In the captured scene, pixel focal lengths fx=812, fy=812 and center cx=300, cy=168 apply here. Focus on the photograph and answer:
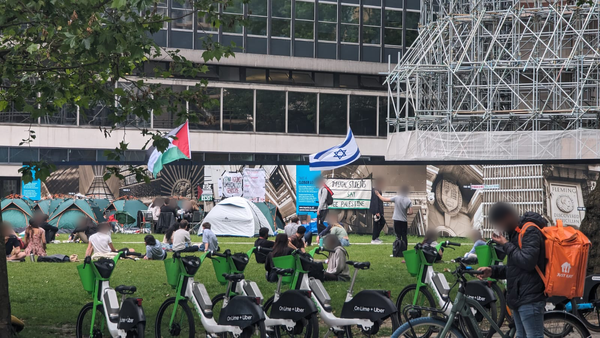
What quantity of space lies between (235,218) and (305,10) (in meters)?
22.2

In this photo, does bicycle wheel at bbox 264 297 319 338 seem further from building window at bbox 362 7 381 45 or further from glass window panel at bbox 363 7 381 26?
glass window panel at bbox 363 7 381 26

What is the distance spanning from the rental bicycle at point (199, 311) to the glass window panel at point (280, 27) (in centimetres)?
3988

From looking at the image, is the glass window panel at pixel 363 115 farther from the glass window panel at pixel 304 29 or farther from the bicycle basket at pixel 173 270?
the bicycle basket at pixel 173 270

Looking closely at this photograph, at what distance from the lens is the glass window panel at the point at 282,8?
1896 inches

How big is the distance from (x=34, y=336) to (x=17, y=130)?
36.9 metres

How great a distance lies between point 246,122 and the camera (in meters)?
48.5

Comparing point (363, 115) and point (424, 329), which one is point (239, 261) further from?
point (363, 115)

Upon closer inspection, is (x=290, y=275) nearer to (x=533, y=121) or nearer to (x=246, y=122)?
(x=533, y=121)

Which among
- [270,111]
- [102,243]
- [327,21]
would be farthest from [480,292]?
[327,21]

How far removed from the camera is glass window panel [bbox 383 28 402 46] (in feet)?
165

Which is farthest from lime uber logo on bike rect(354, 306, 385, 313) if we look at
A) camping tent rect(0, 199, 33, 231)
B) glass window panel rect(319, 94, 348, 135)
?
glass window panel rect(319, 94, 348, 135)

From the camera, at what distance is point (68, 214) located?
31.9m

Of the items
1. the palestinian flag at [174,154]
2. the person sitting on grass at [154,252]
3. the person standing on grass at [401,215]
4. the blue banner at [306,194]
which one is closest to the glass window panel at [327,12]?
the blue banner at [306,194]

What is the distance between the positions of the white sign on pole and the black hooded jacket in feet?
73.9
